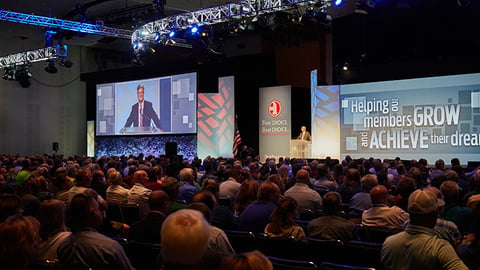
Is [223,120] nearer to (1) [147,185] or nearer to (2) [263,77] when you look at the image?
(2) [263,77]

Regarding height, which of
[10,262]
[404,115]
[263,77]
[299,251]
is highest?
[263,77]

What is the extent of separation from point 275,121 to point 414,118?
5543mm

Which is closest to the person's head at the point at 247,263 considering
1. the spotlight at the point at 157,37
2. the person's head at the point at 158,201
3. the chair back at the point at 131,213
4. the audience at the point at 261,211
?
the person's head at the point at 158,201

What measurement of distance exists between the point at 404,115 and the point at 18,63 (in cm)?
1561

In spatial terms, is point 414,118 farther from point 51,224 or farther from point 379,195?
point 51,224

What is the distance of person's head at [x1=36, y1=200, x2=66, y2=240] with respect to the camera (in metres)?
3.71

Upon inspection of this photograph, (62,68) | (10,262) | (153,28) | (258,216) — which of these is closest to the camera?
(10,262)

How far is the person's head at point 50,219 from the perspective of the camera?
146 inches

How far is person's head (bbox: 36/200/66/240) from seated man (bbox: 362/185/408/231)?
2754mm

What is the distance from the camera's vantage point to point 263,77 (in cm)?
2039

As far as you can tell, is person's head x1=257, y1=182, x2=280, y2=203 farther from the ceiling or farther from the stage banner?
the stage banner

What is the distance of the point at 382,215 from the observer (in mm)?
4871

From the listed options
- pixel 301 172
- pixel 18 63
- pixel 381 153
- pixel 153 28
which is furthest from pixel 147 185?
pixel 18 63

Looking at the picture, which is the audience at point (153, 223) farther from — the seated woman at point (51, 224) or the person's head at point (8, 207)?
the person's head at point (8, 207)
